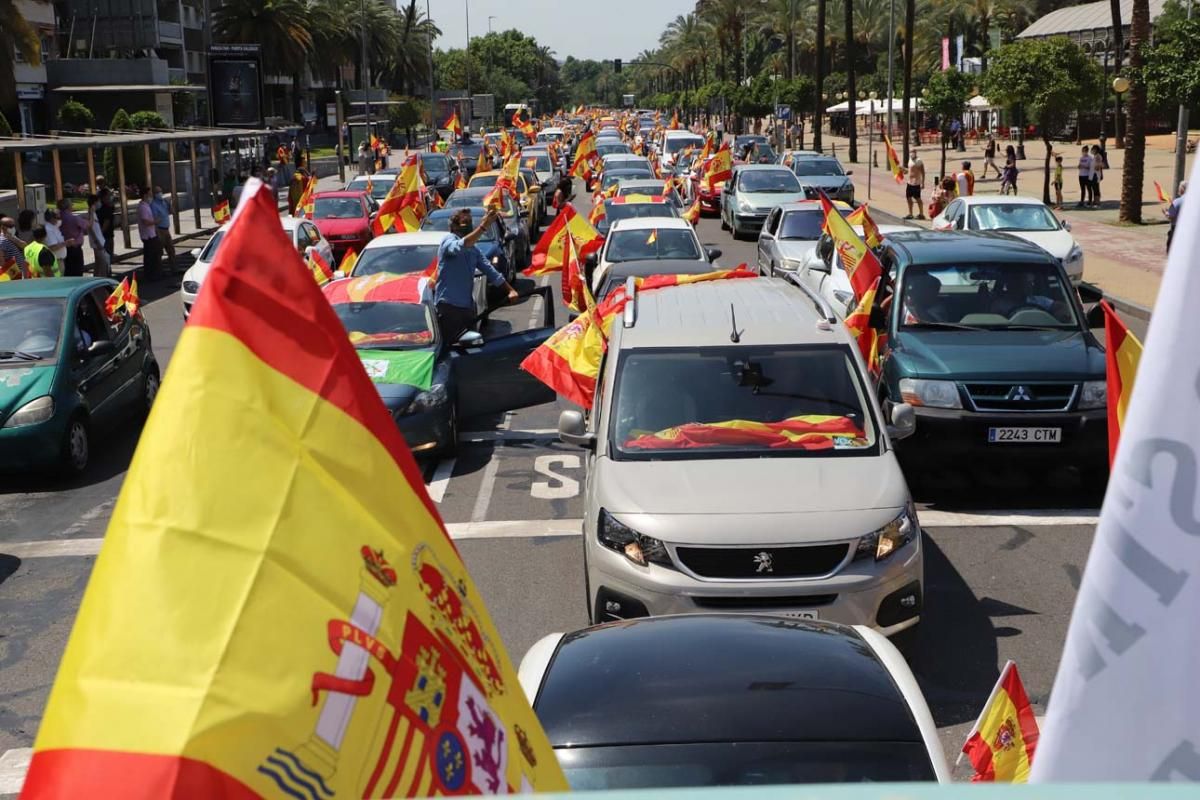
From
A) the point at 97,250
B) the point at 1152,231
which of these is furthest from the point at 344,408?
the point at 1152,231

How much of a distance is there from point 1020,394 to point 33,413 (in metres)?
Answer: 7.94

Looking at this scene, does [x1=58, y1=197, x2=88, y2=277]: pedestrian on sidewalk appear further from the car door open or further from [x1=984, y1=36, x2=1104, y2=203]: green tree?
[x1=984, y1=36, x2=1104, y2=203]: green tree

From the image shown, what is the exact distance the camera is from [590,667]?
4711 millimetres

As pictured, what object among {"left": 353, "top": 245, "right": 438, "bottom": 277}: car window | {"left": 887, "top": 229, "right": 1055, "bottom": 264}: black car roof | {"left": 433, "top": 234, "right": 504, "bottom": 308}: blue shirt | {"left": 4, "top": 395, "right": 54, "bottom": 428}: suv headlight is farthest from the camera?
{"left": 353, "top": 245, "right": 438, "bottom": 277}: car window

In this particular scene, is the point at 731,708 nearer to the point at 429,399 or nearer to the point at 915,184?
the point at 429,399

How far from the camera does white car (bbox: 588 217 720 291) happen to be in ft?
63.3

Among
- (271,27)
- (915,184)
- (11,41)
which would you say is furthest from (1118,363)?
(271,27)

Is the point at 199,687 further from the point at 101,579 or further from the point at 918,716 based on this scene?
the point at 918,716

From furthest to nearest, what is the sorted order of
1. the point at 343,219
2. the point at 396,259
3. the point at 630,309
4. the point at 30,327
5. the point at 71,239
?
the point at 343,219 → the point at 71,239 → the point at 396,259 → the point at 30,327 → the point at 630,309

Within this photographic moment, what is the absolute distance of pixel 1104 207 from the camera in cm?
3709

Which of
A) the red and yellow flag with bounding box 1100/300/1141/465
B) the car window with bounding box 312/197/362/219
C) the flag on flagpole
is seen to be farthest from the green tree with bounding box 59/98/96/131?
the flag on flagpole

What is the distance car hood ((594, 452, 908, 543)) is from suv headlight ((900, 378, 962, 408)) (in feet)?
10.5

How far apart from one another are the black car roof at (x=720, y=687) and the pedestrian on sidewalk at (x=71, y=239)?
20509mm

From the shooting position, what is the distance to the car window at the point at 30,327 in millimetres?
12586
